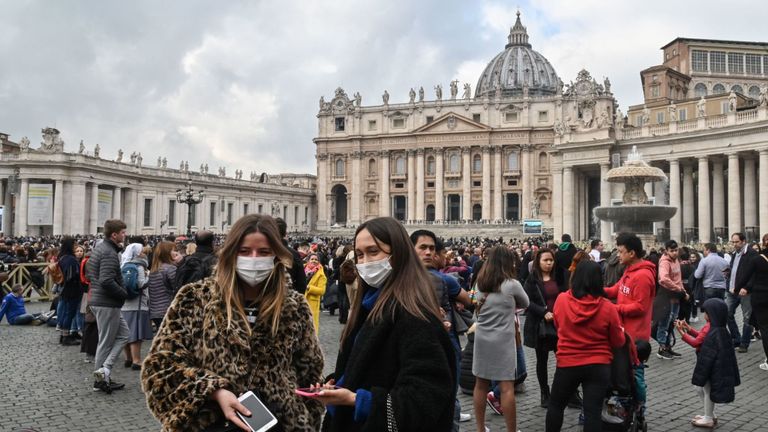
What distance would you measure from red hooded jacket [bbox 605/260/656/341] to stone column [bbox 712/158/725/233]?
113ft

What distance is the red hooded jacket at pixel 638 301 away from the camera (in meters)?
6.04

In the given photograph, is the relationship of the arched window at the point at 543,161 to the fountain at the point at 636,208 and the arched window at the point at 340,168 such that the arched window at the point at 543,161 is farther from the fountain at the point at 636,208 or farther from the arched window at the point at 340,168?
the fountain at the point at 636,208

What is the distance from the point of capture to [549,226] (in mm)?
63812

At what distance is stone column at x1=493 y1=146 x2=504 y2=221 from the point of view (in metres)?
70.0

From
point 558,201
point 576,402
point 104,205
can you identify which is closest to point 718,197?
point 558,201

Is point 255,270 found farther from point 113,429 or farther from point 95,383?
point 95,383

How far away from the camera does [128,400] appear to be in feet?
23.3

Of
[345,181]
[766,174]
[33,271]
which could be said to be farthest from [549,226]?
[33,271]

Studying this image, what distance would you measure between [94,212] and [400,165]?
119 feet

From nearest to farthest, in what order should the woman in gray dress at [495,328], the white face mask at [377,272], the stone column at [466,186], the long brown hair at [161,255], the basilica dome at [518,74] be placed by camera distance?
the white face mask at [377,272] < the woman in gray dress at [495,328] < the long brown hair at [161,255] < the stone column at [466,186] < the basilica dome at [518,74]

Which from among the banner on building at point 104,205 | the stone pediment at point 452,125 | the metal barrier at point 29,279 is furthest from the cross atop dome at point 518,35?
the metal barrier at point 29,279

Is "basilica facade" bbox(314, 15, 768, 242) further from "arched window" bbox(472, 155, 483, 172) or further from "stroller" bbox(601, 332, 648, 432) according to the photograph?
"stroller" bbox(601, 332, 648, 432)

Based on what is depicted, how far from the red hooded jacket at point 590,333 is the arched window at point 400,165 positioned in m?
69.1

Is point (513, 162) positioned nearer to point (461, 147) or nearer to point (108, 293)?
point (461, 147)
